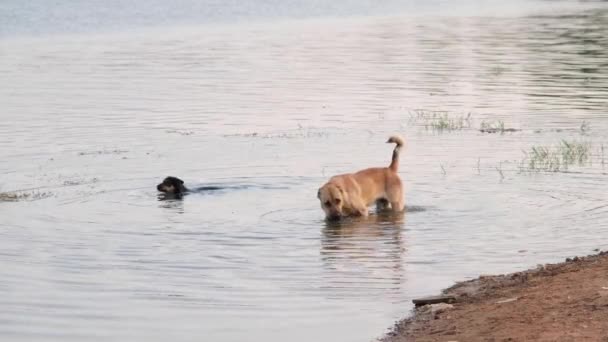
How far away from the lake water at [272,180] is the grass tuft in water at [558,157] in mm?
157

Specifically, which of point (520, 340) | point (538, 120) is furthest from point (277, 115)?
point (520, 340)

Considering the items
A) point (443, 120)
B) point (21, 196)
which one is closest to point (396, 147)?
point (21, 196)

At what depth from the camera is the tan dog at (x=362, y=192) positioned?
13602mm

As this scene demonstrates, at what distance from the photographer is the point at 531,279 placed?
9656 millimetres

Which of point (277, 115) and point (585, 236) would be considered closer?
point (585, 236)

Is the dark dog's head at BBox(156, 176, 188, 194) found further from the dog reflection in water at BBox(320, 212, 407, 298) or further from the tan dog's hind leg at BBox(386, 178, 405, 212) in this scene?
the tan dog's hind leg at BBox(386, 178, 405, 212)

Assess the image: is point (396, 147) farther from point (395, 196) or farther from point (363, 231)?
point (363, 231)

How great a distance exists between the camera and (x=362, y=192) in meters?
14.0

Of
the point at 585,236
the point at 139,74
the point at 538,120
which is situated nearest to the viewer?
the point at 585,236

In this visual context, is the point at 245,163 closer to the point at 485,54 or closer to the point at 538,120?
the point at 538,120

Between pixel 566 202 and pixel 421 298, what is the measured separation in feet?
17.3

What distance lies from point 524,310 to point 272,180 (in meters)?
Result: 8.19

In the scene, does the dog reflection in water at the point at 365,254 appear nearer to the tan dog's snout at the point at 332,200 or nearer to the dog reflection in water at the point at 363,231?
the dog reflection in water at the point at 363,231

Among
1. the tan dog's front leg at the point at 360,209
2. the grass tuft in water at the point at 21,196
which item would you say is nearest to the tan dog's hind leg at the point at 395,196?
the tan dog's front leg at the point at 360,209
